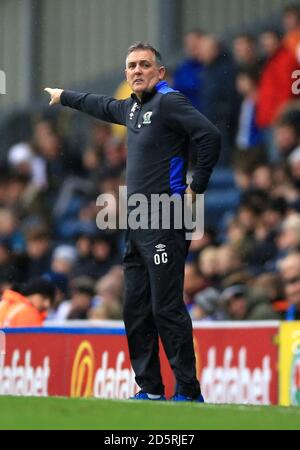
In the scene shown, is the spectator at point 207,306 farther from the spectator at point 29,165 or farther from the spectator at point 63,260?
the spectator at point 29,165

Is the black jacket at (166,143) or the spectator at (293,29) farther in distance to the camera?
the spectator at (293,29)

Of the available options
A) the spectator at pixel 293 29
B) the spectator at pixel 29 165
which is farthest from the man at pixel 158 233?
the spectator at pixel 29 165

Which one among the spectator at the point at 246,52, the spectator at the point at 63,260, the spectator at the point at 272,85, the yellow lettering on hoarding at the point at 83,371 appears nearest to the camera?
the yellow lettering on hoarding at the point at 83,371

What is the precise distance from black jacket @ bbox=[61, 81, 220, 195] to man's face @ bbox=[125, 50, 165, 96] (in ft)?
0.21

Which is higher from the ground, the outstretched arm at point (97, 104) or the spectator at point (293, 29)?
the spectator at point (293, 29)

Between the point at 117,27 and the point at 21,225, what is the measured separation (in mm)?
4548

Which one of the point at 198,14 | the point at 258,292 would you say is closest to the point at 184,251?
the point at 258,292

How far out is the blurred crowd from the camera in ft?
44.7

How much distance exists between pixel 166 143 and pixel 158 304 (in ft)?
3.33

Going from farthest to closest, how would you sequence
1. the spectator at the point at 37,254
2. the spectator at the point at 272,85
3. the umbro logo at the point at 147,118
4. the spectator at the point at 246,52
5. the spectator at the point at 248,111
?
the spectator at the point at 37,254, the spectator at the point at 246,52, the spectator at the point at 248,111, the spectator at the point at 272,85, the umbro logo at the point at 147,118

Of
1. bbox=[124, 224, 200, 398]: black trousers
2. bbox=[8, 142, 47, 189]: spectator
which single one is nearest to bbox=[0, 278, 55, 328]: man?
bbox=[124, 224, 200, 398]: black trousers

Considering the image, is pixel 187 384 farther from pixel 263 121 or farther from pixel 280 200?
pixel 263 121

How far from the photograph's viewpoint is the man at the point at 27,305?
1270 centimetres

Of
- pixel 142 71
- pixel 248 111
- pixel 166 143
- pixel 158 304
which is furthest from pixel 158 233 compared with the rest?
pixel 248 111
